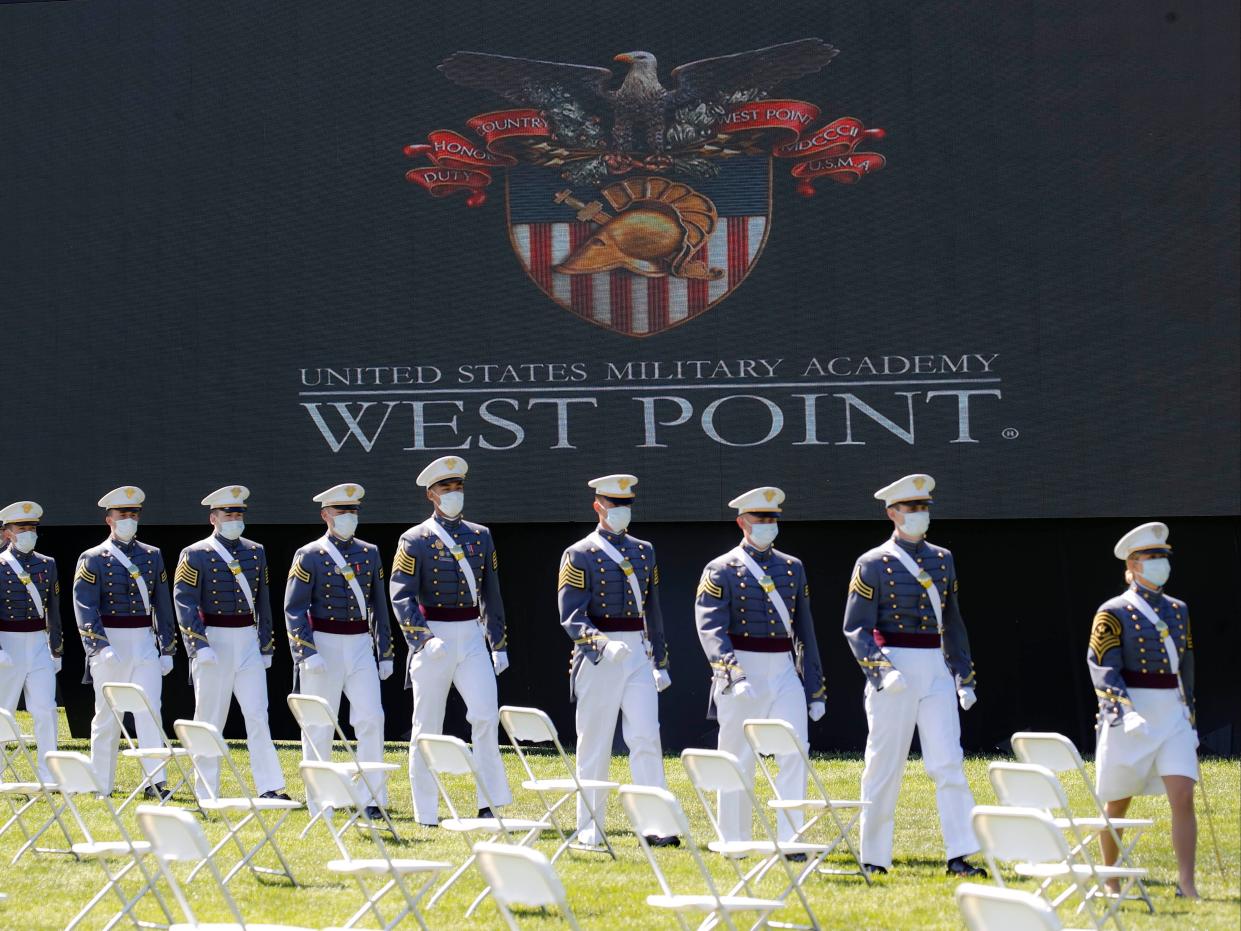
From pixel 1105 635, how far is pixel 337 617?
167 inches

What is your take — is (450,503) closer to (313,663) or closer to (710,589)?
(313,663)

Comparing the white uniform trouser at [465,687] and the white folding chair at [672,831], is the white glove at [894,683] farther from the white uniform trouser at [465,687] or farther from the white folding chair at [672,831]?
the white uniform trouser at [465,687]

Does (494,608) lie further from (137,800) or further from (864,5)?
(864,5)

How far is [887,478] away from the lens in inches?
450

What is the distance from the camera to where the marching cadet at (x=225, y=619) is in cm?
984

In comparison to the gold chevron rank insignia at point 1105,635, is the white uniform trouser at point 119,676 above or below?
below

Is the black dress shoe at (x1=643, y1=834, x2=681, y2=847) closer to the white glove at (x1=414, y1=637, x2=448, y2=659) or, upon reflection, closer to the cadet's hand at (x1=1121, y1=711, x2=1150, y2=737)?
the white glove at (x1=414, y1=637, x2=448, y2=659)

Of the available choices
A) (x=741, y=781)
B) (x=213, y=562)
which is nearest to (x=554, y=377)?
(x=213, y=562)

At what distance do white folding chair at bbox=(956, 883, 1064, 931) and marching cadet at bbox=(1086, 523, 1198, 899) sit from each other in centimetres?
271

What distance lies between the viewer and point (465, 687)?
355 inches

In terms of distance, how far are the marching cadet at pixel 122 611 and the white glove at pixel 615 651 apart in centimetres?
319

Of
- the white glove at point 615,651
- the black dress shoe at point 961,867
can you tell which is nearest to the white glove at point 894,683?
the black dress shoe at point 961,867

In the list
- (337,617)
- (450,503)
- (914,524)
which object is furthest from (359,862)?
(337,617)

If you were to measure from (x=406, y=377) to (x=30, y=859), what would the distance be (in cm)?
443
